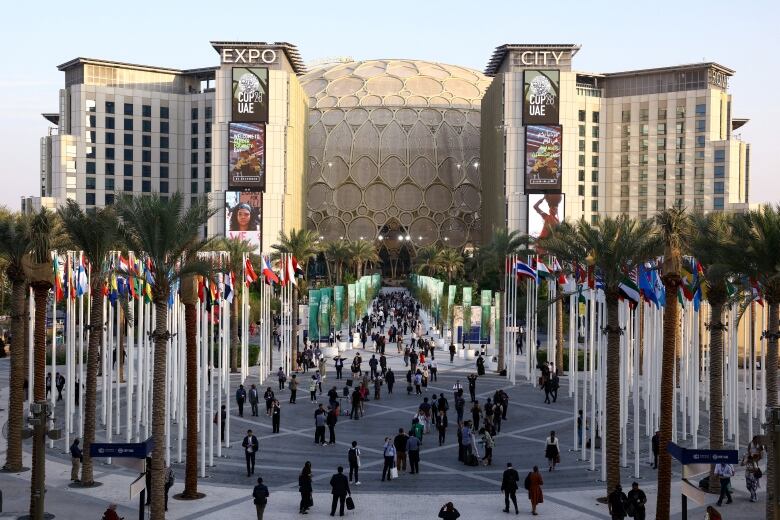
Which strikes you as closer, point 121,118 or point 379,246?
point 121,118

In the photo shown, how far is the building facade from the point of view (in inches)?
4072

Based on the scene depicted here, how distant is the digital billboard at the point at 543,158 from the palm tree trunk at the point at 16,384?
264ft

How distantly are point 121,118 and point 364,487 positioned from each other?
10514cm

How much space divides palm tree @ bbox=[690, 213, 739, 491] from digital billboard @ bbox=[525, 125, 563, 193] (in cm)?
7631

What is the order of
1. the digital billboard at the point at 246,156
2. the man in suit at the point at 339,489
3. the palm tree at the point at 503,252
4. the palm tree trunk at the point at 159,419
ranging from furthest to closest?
the digital billboard at the point at 246,156 < the palm tree at the point at 503,252 < the man in suit at the point at 339,489 < the palm tree trunk at the point at 159,419

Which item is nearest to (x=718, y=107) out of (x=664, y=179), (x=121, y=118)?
(x=664, y=179)

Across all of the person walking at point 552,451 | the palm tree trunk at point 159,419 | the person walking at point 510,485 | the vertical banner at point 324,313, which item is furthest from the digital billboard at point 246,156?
the person walking at point 510,485

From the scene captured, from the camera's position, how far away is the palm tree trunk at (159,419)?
1986 cm

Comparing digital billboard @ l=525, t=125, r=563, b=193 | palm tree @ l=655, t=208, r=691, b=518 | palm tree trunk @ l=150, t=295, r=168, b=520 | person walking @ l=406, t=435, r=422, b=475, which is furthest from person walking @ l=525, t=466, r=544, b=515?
digital billboard @ l=525, t=125, r=563, b=193

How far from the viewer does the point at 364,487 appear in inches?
963

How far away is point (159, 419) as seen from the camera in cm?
2094

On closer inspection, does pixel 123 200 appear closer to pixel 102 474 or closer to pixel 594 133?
pixel 102 474

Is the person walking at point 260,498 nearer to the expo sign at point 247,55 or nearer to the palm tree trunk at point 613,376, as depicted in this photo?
the palm tree trunk at point 613,376

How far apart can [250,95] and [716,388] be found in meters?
85.8
